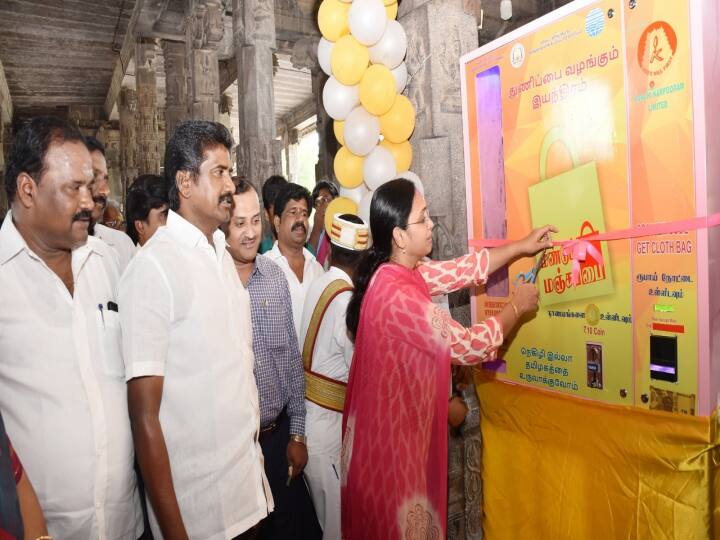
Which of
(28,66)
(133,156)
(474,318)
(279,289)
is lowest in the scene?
(474,318)

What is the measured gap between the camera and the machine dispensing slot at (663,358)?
153 cm

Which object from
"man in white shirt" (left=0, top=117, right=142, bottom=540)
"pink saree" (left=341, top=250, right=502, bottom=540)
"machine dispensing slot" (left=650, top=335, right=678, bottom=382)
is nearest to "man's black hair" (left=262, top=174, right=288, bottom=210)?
"pink saree" (left=341, top=250, right=502, bottom=540)

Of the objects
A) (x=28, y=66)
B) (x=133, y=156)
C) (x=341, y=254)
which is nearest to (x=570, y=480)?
(x=341, y=254)

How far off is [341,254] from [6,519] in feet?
5.52

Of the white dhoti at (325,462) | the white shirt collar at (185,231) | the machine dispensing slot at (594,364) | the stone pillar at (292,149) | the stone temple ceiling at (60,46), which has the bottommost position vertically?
the white dhoti at (325,462)

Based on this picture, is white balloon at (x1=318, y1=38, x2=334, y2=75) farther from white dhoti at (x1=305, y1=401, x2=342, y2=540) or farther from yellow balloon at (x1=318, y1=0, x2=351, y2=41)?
white dhoti at (x1=305, y1=401, x2=342, y2=540)

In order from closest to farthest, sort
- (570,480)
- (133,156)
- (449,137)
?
(570,480), (449,137), (133,156)

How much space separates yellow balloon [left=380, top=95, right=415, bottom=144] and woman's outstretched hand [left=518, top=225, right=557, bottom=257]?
3.44 feet

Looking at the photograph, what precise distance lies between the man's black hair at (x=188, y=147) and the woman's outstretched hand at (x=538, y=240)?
3.70 feet

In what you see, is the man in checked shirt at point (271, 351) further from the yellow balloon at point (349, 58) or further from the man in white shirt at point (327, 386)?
the yellow balloon at point (349, 58)

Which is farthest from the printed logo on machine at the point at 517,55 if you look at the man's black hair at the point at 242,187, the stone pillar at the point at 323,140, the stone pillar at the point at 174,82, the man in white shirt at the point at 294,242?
the stone pillar at the point at 174,82

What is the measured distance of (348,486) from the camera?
201 centimetres

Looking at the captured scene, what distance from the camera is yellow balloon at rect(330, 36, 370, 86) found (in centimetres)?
272

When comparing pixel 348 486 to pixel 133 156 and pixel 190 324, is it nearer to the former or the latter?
pixel 190 324
